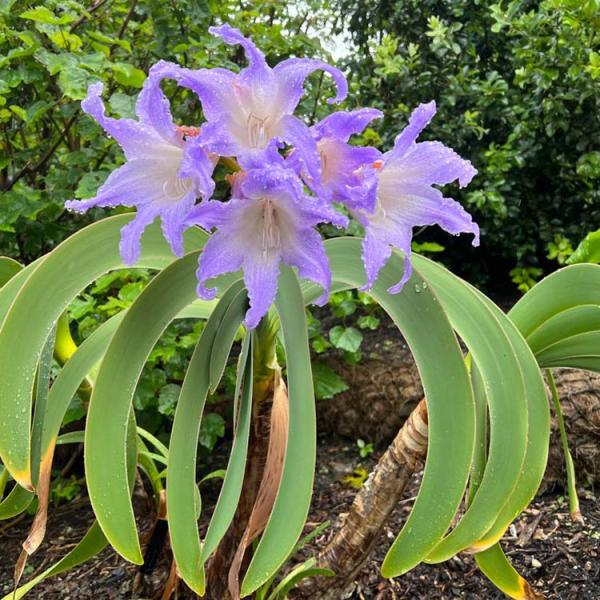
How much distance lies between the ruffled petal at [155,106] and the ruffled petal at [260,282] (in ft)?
0.50

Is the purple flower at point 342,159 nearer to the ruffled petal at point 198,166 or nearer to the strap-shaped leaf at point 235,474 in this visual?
the ruffled petal at point 198,166

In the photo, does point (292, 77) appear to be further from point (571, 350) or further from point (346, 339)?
point (346, 339)

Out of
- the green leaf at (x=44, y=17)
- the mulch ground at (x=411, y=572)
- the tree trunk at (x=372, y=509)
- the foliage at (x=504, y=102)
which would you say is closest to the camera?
the tree trunk at (x=372, y=509)

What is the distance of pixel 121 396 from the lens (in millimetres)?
630

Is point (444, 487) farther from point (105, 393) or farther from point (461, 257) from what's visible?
point (461, 257)

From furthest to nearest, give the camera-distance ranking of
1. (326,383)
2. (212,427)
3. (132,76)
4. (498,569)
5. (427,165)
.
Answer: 1. (326,383)
2. (212,427)
3. (132,76)
4. (498,569)
5. (427,165)

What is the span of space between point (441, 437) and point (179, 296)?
12.7 inches

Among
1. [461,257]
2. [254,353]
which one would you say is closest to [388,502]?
[254,353]

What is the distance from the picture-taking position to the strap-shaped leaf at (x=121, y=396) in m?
0.60

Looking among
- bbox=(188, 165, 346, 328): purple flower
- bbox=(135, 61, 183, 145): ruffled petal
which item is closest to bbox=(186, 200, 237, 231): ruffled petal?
bbox=(188, 165, 346, 328): purple flower

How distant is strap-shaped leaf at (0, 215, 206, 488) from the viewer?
59cm

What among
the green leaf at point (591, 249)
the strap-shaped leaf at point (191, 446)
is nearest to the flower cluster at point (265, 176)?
the strap-shaped leaf at point (191, 446)

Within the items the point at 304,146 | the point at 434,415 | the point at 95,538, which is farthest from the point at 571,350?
the point at 95,538

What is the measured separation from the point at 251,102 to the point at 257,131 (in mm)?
27
